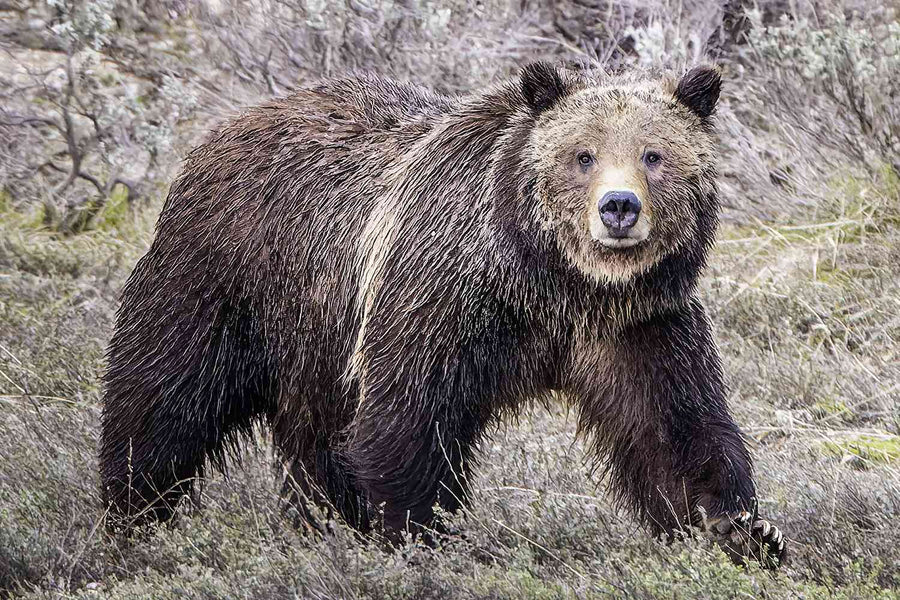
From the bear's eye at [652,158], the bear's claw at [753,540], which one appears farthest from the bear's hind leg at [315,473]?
the bear's eye at [652,158]

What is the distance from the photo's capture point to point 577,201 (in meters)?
3.93

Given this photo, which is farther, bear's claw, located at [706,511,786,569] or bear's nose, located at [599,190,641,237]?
bear's claw, located at [706,511,786,569]

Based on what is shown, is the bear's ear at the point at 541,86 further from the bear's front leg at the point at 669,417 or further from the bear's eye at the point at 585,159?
the bear's front leg at the point at 669,417

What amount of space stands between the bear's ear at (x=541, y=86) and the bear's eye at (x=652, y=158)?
0.39 meters

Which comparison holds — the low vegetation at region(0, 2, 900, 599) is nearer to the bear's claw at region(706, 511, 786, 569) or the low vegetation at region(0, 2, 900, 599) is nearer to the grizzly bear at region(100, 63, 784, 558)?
the bear's claw at region(706, 511, 786, 569)

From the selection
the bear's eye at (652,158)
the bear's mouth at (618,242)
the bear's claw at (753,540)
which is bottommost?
the bear's claw at (753,540)

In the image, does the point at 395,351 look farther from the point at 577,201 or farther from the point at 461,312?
the point at 577,201

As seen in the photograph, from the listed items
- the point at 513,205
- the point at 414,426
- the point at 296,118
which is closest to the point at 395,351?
the point at 414,426

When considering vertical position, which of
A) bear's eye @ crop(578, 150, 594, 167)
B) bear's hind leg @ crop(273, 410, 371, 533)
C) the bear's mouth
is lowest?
bear's hind leg @ crop(273, 410, 371, 533)

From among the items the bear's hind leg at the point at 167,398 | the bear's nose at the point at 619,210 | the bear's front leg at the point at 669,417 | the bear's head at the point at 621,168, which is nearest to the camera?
the bear's nose at the point at 619,210

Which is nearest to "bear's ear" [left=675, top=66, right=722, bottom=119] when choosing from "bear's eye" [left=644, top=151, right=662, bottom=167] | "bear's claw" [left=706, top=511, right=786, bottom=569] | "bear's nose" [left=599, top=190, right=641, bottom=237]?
"bear's eye" [left=644, top=151, right=662, bottom=167]

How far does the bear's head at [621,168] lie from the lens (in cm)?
384

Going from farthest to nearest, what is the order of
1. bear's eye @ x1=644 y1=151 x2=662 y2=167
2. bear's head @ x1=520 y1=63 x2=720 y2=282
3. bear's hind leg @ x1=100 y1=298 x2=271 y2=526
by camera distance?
1. bear's hind leg @ x1=100 y1=298 x2=271 y2=526
2. bear's eye @ x1=644 y1=151 x2=662 y2=167
3. bear's head @ x1=520 y1=63 x2=720 y2=282

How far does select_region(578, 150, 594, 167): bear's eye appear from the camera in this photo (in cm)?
396
